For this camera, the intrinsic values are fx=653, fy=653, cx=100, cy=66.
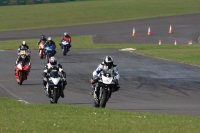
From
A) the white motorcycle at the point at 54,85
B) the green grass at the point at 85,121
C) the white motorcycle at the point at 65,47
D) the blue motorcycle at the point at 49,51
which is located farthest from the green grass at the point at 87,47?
the blue motorcycle at the point at 49,51

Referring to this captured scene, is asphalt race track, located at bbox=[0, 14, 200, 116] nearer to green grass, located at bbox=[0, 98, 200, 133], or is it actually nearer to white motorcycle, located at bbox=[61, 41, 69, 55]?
white motorcycle, located at bbox=[61, 41, 69, 55]

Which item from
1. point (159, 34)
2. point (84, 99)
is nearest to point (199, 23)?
point (159, 34)

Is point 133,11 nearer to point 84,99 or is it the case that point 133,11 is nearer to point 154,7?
point 154,7

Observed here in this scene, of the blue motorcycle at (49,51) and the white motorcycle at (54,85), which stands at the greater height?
the blue motorcycle at (49,51)

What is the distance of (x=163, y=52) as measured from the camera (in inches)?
1548

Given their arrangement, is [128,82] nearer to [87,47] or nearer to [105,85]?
[105,85]

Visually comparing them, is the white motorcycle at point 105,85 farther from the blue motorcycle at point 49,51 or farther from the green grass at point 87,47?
the blue motorcycle at point 49,51

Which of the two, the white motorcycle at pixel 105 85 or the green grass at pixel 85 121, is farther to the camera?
the white motorcycle at pixel 105 85

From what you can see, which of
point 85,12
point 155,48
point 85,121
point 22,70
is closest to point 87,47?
point 155,48

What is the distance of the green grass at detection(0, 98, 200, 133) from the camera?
1220 centimetres

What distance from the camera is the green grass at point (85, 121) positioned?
40.0ft

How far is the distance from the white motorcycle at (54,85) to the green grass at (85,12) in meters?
46.8

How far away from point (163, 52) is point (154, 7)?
39.3m

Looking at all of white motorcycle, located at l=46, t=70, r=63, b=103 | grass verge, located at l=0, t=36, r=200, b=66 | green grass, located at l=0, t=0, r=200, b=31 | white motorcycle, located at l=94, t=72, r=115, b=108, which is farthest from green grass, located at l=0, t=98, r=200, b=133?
green grass, located at l=0, t=0, r=200, b=31
